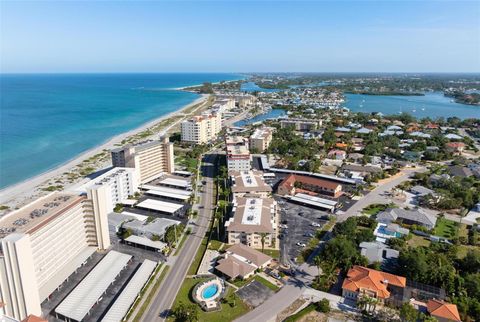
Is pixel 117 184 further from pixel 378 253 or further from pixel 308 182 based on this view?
pixel 378 253

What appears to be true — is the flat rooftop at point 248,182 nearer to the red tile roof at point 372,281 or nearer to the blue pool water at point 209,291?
the blue pool water at point 209,291

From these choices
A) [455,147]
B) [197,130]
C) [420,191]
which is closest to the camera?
[420,191]

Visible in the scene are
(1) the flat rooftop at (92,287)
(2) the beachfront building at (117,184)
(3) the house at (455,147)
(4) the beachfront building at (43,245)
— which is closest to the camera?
(4) the beachfront building at (43,245)

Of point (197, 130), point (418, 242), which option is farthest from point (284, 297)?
point (197, 130)

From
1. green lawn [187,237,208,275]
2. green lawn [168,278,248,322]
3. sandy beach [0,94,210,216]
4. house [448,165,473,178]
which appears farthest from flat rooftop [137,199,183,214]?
house [448,165,473,178]

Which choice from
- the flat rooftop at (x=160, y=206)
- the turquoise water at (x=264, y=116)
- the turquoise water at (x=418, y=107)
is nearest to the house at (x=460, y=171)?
the flat rooftop at (x=160, y=206)

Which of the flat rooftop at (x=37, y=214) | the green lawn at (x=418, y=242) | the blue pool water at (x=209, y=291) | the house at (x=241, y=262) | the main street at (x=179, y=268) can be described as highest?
the flat rooftop at (x=37, y=214)

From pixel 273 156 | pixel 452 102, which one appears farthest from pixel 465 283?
pixel 452 102
